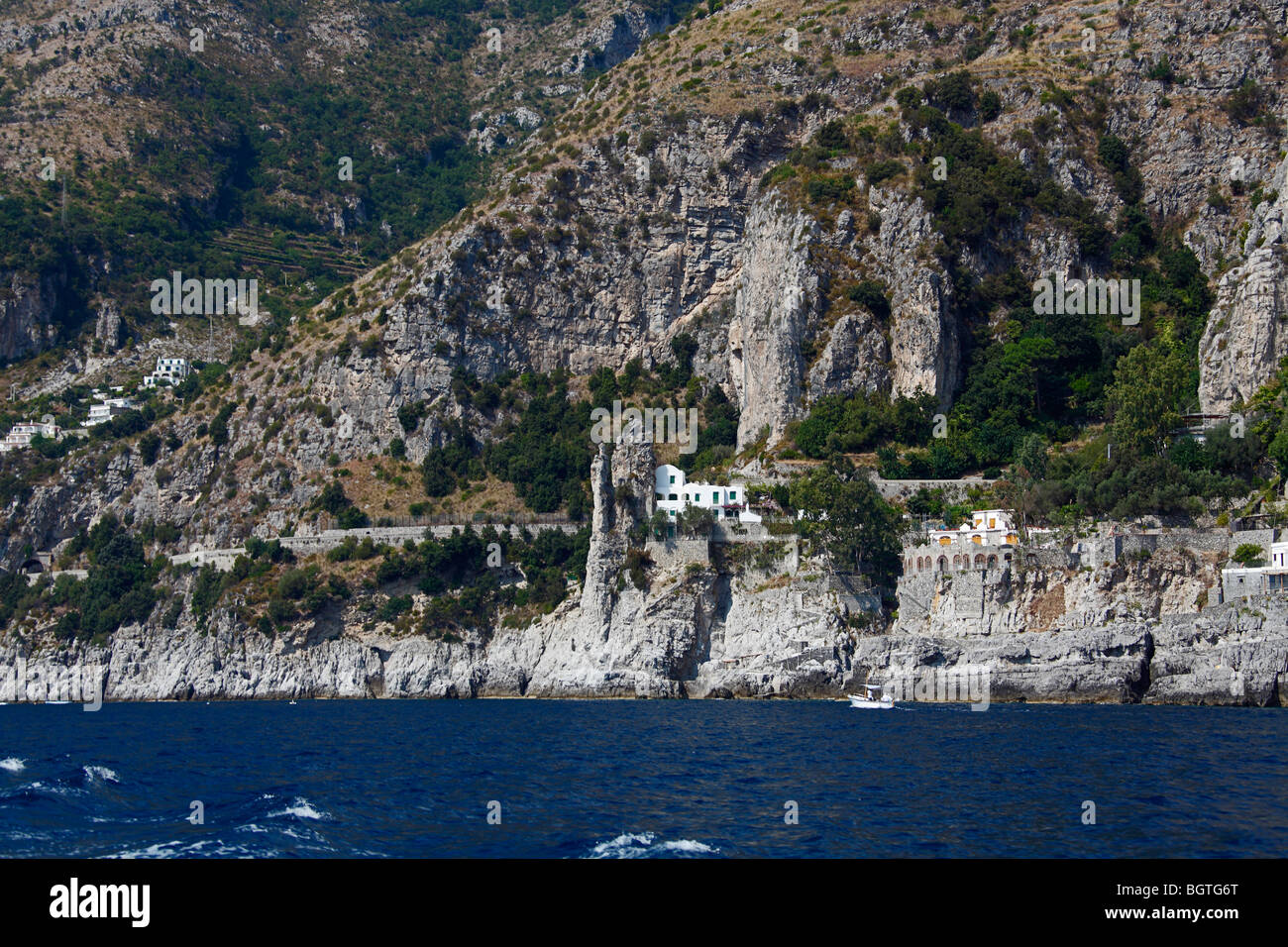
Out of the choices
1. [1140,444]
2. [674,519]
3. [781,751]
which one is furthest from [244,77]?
[781,751]

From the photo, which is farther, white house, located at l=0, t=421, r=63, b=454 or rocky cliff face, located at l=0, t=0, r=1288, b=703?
white house, located at l=0, t=421, r=63, b=454

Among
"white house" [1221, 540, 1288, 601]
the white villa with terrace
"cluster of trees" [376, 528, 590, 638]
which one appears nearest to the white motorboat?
the white villa with terrace

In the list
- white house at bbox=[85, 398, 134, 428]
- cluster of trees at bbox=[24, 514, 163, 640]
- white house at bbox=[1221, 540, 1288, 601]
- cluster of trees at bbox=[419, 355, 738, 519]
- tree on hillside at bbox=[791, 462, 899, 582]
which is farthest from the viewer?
white house at bbox=[85, 398, 134, 428]

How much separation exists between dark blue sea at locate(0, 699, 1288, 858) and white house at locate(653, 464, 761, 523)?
57.9ft

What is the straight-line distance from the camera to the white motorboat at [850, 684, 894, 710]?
180ft

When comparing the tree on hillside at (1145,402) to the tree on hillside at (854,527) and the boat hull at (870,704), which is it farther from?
the boat hull at (870,704)

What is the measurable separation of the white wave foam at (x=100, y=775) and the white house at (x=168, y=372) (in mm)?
77065

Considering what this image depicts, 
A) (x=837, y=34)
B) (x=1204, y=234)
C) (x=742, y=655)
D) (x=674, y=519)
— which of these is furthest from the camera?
(x=837, y=34)

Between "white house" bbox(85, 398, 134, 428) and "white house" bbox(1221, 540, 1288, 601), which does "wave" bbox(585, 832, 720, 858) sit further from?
"white house" bbox(85, 398, 134, 428)

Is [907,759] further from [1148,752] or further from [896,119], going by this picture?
[896,119]

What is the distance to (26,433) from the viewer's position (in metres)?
102

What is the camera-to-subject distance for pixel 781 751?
1588 inches

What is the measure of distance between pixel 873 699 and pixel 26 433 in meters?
71.4

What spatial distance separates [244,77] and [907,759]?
423 ft
